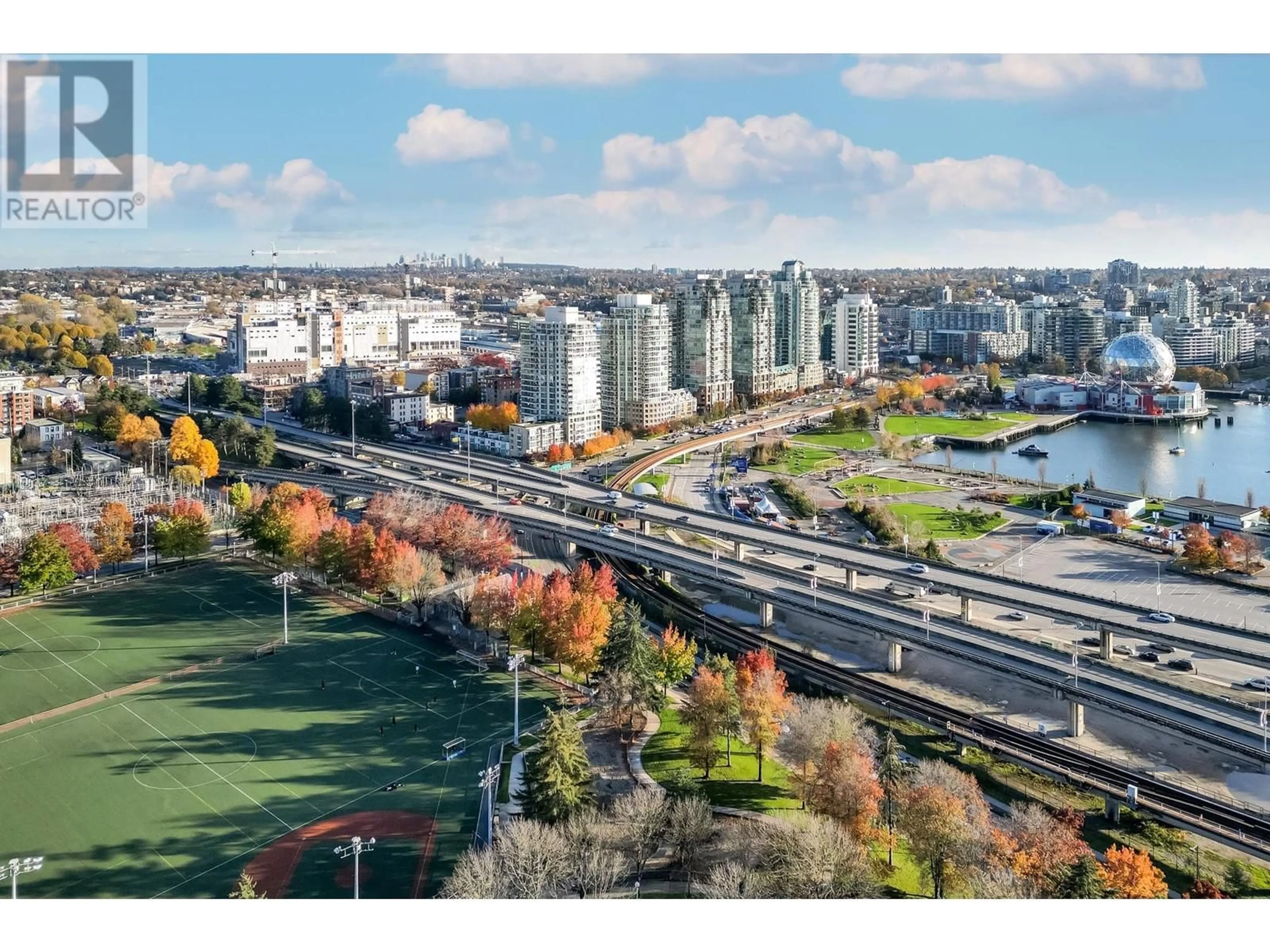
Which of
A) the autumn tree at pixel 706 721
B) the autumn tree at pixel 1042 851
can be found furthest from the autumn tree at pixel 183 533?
the autumn tree at pixel 1042 851

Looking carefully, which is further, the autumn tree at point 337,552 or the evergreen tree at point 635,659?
the autumn tree at point 337,552

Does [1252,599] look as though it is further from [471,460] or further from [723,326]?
[723,326]

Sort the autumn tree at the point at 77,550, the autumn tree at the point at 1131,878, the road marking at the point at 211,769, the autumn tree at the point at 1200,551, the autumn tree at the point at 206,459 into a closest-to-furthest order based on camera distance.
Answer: the autumn tree at the point at 1131,878 → the road marking at the point at 211,769 → the autumn tree at the point at 77,550 → the autumn tree at the point at 1200,551 → the autumn tree at the point at 206,459

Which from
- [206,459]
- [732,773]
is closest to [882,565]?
[732,773]

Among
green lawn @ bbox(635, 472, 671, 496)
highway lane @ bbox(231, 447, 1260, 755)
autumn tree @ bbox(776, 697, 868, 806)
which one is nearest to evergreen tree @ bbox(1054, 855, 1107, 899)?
autumn tree @ bbox(776, 697, 868, 806)

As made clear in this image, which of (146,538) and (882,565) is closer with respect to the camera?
(882,565)

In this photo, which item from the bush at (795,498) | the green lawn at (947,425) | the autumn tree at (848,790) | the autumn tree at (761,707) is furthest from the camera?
the green lawn at (947,425)

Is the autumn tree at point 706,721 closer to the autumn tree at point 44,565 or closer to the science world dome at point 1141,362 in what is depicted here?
the autumn tree at point 44,565

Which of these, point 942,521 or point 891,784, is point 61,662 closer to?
point 891,784
